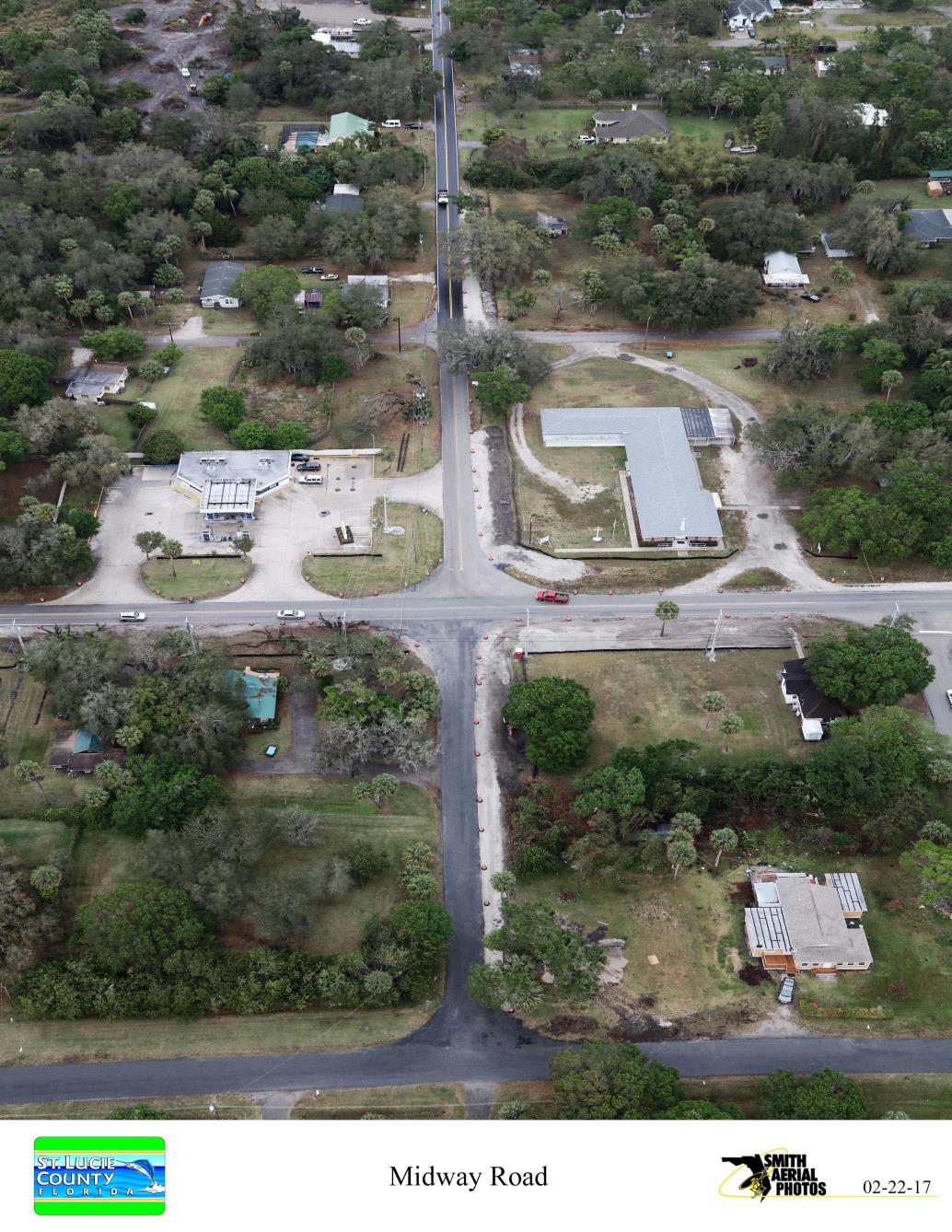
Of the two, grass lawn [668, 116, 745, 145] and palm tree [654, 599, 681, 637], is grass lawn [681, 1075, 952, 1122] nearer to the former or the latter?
palm tree [654, 599, 681, 637]

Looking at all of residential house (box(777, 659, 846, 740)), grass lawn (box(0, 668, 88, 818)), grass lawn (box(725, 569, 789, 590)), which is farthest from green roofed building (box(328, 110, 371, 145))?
residential house (box(777, 659, 846, 740))

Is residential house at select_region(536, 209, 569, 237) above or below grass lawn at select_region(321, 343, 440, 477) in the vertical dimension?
above

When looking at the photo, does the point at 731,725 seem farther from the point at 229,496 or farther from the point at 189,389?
the point at 189,389

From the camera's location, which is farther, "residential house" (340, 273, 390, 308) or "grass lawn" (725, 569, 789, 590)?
"residential house" (340, 273, 390, 308)

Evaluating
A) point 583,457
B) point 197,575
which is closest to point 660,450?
point 583,457

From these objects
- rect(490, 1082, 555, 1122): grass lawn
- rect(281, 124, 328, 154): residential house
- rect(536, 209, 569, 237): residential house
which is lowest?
rect(490, 1082, 555, 1122): grass lawn

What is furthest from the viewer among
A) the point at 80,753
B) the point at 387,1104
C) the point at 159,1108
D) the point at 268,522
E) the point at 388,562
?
the point at 268,522

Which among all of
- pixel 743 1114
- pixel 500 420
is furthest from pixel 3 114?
pixel 743 1114
